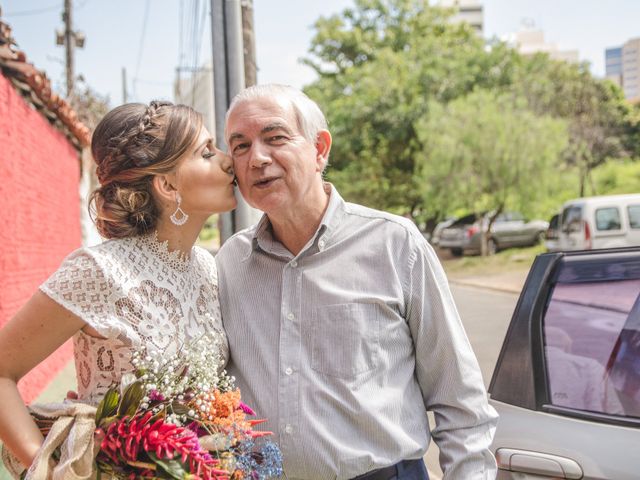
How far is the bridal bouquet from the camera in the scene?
1.45 m

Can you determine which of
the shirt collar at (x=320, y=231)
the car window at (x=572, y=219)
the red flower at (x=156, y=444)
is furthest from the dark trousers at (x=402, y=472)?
the car window at (x=572, y=219)

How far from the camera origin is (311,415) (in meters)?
1.81

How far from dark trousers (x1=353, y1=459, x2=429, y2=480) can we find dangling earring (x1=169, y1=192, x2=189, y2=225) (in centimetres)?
94

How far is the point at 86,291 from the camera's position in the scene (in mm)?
1652

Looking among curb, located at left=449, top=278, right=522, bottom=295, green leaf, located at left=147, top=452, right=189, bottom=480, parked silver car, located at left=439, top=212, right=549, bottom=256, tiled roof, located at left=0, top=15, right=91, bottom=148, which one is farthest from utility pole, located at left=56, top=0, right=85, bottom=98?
green leaf, located at left=147, top=452, right=189, bottom=480

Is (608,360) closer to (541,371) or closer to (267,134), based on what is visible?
(541,371)

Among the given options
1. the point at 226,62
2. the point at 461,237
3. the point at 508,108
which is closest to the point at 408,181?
the point at 461,237

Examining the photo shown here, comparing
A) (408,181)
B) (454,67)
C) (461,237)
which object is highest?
(454,67)

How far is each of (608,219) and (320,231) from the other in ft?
43.4

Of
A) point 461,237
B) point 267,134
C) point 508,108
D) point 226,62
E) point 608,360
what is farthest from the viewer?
point 461,237

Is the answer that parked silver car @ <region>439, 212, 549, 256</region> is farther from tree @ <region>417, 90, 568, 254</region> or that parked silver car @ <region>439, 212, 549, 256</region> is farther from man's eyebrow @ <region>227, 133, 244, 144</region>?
man's eyebrow @ <region>227, 133, 244, 144</region>

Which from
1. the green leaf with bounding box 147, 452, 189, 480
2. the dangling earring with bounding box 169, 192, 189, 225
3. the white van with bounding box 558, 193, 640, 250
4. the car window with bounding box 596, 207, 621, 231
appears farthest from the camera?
the car window with bounding box 596, 207, 621, 231

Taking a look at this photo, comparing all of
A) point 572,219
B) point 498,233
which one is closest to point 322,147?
point 572,219

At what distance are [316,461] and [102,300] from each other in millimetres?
749
